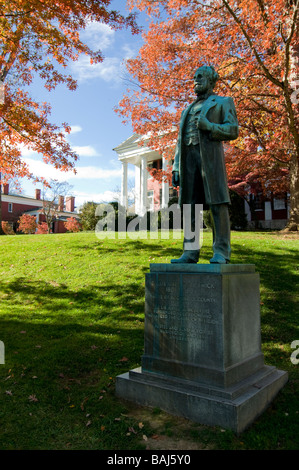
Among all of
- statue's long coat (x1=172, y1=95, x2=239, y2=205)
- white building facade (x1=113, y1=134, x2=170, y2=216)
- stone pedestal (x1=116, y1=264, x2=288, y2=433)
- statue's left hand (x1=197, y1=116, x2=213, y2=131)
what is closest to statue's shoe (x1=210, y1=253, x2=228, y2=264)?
stone pedestal (x1=116, y1=264, x2=288, y2=433)

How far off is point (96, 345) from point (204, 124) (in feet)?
12.8

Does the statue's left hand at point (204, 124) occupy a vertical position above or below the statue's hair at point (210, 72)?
below

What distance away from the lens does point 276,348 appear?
17.2 ft

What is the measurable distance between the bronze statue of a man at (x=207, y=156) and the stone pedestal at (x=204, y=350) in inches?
15.9

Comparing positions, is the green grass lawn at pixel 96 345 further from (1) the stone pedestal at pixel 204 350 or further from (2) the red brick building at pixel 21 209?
(2) the red brick building at pixel 21 209

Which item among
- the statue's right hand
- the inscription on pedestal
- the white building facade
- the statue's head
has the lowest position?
the inscription on pedestal

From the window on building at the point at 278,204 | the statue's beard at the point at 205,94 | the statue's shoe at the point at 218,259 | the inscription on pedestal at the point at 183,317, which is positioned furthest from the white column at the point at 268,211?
the inscription on pedestal at the point at 183,317

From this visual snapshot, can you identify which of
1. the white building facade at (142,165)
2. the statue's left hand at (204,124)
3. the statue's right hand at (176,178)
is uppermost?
the white building facade at (142,165)

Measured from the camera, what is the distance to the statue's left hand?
3.81m

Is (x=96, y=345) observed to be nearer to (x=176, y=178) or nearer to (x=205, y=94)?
(x=176, y=178)

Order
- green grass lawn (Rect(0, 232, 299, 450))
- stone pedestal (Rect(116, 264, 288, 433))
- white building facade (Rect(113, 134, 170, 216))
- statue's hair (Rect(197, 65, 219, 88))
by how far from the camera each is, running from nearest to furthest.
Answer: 1. green grass lawn (Rect(0, 232, 299, 450))
2. stone pedestal (Rect(116, 264, 288, 433))
3. statue's hair (Rect(197, 65, 219, 88))
4. white building facade (Rect(113, 134, 170, 216))

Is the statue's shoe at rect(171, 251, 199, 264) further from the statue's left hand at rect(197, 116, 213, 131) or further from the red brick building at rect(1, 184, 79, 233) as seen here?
the red brick building at rect(1, 184, 79, 233)

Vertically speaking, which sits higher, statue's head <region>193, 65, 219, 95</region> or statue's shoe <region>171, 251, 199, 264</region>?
statue's head <region>193, 65, 219, 95</region>

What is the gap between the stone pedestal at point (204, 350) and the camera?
3.34 metres
